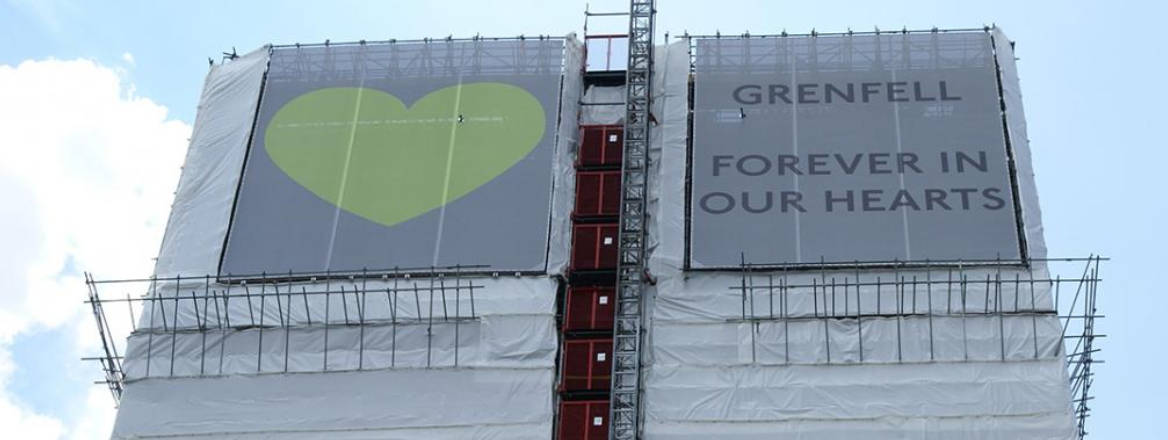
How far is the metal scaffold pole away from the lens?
5253 cm

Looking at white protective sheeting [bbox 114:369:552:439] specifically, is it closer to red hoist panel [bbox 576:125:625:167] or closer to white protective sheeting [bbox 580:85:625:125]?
red hoist panel [bbox 576:125:625:167]

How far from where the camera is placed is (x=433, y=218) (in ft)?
185

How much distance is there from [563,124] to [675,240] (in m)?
5.72

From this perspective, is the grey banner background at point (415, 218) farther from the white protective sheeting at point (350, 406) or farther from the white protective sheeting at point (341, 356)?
the white protective sheeting at point (350, 406)

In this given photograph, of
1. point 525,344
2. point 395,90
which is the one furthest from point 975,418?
point 395,90

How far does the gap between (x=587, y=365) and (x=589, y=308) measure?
6.47ft

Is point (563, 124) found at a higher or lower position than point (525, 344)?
higher

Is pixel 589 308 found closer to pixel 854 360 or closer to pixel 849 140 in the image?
pixel 854 360

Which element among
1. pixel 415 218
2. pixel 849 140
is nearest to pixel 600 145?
pixel 415 218

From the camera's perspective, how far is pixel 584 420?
5328cm

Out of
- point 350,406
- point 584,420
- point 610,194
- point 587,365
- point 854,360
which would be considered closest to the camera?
point 854,360

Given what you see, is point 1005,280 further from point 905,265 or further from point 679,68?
point 679,68

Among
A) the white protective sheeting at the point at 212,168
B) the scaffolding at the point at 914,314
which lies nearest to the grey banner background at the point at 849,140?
the scaffolding at the point at 914,314

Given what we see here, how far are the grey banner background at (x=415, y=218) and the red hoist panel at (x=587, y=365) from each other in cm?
253
